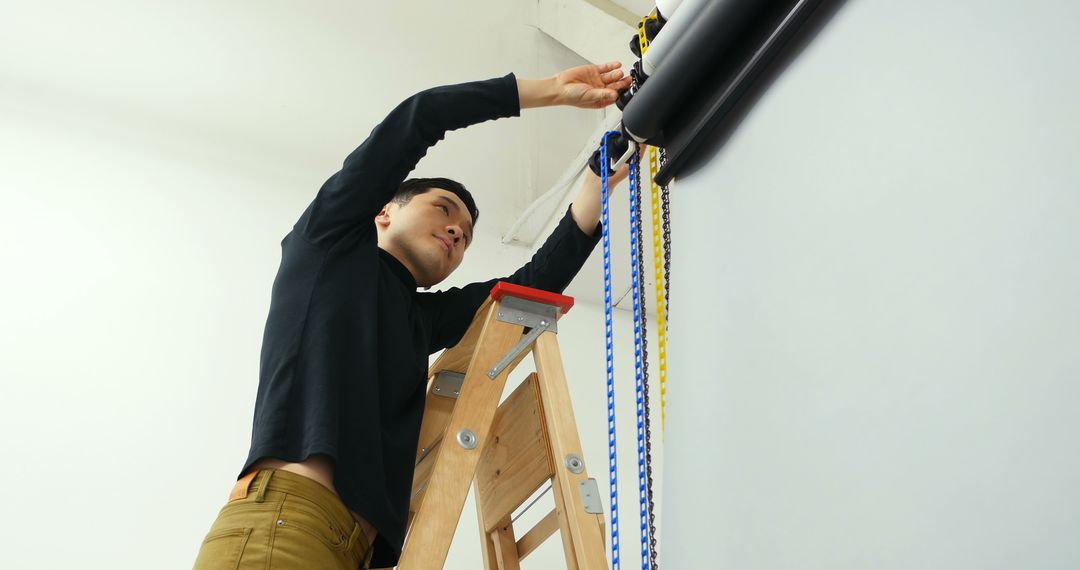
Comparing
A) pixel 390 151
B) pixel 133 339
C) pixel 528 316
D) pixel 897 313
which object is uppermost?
pixel 133 339

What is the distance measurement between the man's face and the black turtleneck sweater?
57 mm

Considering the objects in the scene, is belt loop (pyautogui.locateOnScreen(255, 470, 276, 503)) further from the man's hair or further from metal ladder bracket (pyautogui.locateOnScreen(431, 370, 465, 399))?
the man's hair

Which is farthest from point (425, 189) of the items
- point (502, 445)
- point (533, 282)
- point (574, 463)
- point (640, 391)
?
point (640, 391)

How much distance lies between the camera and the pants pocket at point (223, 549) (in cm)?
88

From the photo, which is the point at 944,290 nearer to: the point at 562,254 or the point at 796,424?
the point at 796,424

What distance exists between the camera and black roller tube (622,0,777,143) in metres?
0.52

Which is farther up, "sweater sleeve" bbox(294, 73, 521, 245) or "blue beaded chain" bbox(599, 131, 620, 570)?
"sweater sleeve" bbox(294, 73, 521, 245)

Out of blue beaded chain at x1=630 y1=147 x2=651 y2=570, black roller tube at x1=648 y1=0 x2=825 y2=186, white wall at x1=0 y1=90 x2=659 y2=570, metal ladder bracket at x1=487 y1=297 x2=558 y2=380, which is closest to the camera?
black roller tube at x1=648 y1=0 x2=825 y2=186

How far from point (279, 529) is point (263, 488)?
0.18 ft

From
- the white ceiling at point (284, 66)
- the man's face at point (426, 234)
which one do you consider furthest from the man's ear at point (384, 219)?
the white ceiling at point (284, 66)

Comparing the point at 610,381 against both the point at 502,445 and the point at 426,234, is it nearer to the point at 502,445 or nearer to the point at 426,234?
the point at 502,445

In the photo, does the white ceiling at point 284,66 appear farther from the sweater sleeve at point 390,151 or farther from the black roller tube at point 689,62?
the black roller tube at point 689,62

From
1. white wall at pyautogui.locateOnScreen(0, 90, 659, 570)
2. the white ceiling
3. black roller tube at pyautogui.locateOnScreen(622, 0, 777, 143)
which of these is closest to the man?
black roller tube at pyautogui.locateOnScreen(622, 0, 777, 143)

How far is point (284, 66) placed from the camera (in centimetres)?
270
